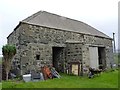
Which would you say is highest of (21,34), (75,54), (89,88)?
(21,34)

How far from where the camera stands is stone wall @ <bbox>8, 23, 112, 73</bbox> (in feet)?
77.3

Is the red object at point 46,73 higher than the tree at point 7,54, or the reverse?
the tree at point 7,54

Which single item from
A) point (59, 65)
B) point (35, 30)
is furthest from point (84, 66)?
point (35, 30)

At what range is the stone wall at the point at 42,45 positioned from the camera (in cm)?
2355

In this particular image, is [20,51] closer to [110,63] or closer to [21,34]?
[21,34]

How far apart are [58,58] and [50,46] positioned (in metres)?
2.58

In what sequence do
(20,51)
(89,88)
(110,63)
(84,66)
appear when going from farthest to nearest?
(110,63) < (84,66) < (20,51) < (89,88)

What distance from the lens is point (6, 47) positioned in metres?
21.4

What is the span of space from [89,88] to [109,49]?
19.7 meters

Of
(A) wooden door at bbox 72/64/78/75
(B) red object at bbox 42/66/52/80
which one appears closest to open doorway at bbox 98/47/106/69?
(A) wooden door at bbox 72/64/78/75

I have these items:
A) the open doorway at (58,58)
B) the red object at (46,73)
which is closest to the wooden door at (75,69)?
the open doorway at (58,58)

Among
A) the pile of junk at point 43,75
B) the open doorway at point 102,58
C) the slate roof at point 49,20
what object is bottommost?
the pile of junk at point 43,75

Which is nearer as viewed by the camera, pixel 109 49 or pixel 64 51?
pixel 64 51

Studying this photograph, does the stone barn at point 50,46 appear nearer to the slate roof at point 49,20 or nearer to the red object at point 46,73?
the slate roof at point 49,20
